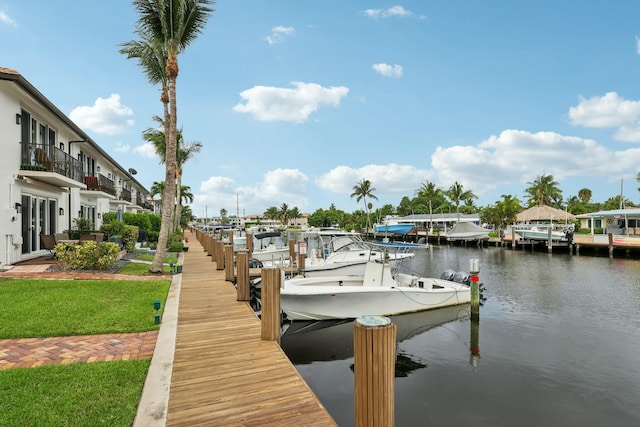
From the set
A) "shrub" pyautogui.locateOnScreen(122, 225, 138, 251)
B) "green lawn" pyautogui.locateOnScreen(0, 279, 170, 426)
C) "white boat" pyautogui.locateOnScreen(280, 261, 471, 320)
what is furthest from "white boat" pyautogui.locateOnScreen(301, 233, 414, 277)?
"shrub" pyautogui.locateOnScreen(122, 225, 138, 251)

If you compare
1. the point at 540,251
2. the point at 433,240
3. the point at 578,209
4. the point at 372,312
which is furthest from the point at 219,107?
the point at 578,209

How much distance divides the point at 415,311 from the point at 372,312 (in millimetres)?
1849

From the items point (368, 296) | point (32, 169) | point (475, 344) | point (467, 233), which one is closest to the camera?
point (475, 344)

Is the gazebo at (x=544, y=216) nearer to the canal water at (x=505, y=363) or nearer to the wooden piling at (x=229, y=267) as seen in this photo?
the canal water at (x=505, y=363)

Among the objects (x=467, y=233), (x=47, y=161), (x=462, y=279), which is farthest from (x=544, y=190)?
(x=47, y=161)

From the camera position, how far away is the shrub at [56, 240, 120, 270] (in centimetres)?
1231

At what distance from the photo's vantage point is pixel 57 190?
17125 millimetres

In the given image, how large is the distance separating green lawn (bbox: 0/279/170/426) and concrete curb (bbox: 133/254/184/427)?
0.32 ft

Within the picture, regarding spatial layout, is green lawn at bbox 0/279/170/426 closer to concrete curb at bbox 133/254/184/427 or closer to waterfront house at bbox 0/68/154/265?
concrete curb at bbox 133/254/184/427

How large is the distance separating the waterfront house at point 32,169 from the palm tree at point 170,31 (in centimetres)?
476

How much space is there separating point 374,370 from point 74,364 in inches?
180

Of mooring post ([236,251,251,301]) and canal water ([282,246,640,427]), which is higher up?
mooring post ([236,251,251,301])

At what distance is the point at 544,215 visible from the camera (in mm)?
56875

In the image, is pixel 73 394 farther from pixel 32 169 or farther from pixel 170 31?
pixel 170 31
